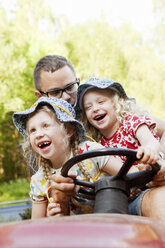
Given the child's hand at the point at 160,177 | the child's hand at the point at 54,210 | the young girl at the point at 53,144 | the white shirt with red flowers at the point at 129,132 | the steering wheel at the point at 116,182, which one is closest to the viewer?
the steering wheel at the point at 116,182

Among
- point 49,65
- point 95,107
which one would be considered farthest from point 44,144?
point 49,65

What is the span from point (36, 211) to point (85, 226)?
1484 mm

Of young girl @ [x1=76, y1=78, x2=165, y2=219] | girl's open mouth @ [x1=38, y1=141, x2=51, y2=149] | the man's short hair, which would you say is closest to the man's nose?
young girl @ [x1=76, y1=78, x2=165, y2=219]

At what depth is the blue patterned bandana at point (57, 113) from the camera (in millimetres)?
2123

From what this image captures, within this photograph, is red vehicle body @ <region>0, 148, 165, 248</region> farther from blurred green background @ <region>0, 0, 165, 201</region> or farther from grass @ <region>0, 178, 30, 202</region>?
grass @ <region>0, 178, 30, 202</region>

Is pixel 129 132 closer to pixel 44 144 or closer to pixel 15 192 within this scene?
pixel 44 144

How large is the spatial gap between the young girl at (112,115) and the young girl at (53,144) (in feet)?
0.52

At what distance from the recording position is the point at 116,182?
1.49 meters

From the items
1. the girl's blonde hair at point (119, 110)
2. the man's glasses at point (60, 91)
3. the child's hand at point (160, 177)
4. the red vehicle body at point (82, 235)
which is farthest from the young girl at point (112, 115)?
the red vehicle body at point (82, 235)

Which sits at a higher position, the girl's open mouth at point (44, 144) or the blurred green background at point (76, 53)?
the blurred green background at point (76, 53)

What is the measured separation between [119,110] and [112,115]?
71 mm

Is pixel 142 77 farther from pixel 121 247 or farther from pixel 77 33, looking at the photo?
pixel 121 247

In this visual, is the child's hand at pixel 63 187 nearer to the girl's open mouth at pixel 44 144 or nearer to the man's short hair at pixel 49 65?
the girl's open mouth at pixel 44 144

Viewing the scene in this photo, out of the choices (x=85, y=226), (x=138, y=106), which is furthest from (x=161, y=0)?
(x=85, y=226)
